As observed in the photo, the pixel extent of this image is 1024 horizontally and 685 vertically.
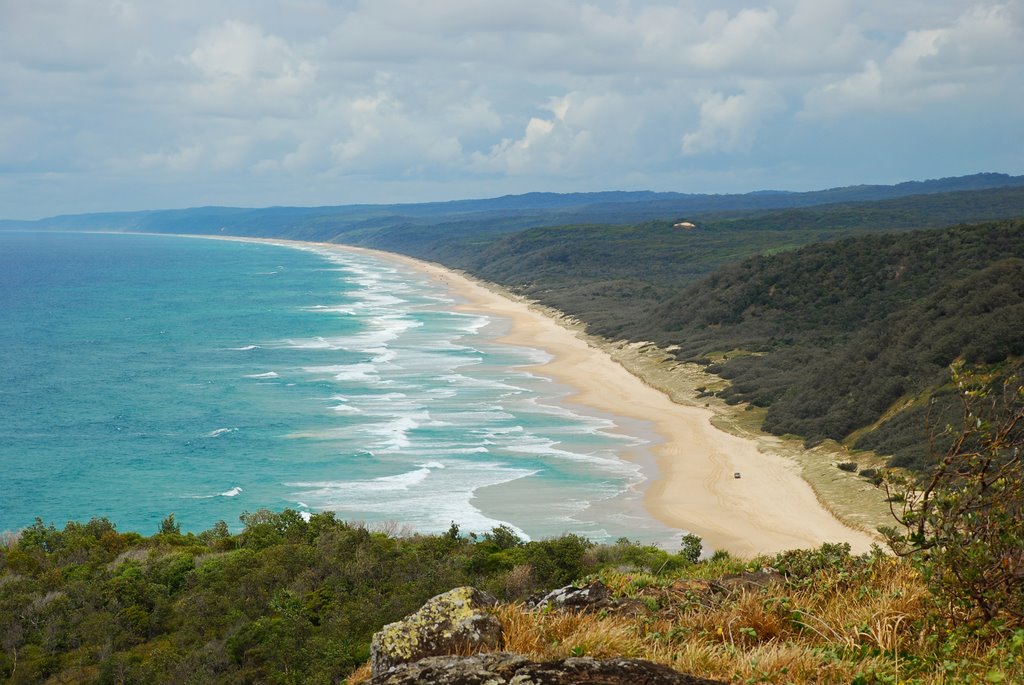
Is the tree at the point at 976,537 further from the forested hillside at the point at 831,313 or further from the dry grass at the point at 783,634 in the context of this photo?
the forested hillside at the point at 831,313

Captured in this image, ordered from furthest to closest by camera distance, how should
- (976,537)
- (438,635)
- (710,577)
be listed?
(710,577) → (438,635) → (976,537)

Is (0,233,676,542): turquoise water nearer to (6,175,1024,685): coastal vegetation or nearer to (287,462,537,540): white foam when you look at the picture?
(287,462,537,540): white foam

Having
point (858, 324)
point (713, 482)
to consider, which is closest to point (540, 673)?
point (713, 482)

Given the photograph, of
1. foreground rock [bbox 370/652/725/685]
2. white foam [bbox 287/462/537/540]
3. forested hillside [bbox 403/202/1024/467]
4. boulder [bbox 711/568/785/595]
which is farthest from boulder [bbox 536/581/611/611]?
white foam [bbox 287/462/537/540]

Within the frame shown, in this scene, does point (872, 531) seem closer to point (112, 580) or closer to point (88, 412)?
point (112, 580)

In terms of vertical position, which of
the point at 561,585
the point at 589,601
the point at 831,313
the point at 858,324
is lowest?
the point at 858,324

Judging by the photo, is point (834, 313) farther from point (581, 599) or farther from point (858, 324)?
point (581, 599)

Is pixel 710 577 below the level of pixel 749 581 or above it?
below

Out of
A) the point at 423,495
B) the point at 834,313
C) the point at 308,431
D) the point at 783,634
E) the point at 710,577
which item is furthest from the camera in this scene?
the point at 834,313
